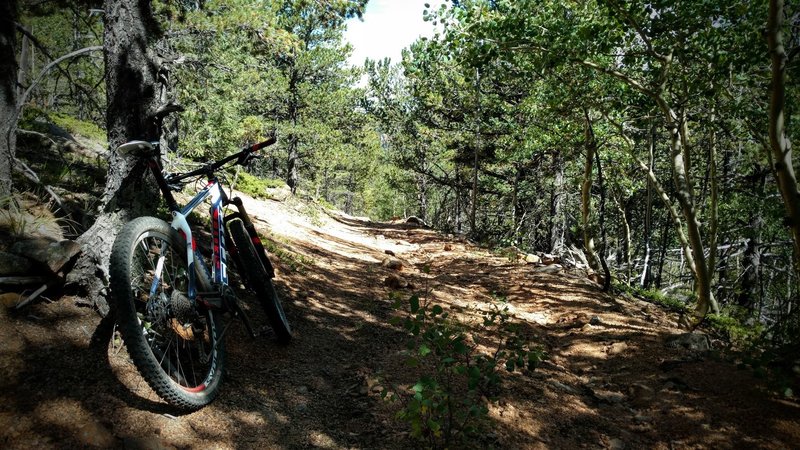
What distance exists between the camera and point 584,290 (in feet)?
24.2

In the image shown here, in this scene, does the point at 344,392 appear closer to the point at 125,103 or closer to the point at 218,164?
the point at 218,164

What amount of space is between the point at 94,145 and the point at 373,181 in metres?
50.7

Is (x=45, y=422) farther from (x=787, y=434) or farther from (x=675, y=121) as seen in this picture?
(x=675, y=121)

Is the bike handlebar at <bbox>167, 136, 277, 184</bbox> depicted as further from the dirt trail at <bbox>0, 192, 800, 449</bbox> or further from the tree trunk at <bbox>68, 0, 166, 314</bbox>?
the dirt trail at <bbox>0, 192, 800, 449</bbox>

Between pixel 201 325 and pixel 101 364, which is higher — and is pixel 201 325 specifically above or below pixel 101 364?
above

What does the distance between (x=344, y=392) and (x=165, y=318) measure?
167 centimetres

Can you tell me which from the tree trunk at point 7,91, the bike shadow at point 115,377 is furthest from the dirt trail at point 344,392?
the tree trunk at point 7,91

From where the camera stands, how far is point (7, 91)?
12.0ft

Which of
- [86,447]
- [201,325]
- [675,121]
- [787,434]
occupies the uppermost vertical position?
[675,121]

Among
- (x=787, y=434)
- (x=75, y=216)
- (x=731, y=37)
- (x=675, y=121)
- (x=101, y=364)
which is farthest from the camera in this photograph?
(x=675, y=121)

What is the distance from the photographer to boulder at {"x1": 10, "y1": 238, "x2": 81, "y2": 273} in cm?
291

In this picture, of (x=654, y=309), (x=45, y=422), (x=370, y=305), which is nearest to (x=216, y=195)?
(x=45, y=422)

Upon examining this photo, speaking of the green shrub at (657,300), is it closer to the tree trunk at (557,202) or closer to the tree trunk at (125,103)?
the tree trunk at (557,202)

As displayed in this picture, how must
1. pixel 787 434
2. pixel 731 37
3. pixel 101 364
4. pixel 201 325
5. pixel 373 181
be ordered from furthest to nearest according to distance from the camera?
pixel 373 181, pixel 731 37, pixel 201 325, pixel 787 434, pixel 101 364
